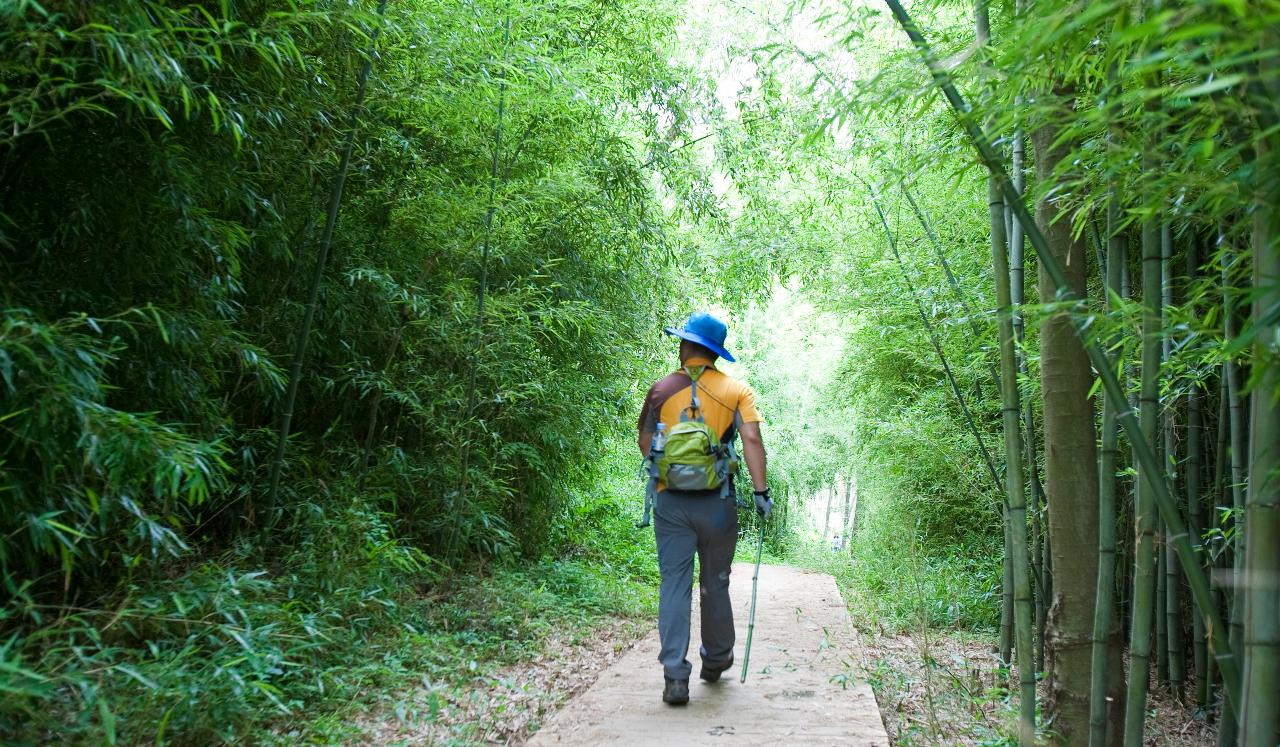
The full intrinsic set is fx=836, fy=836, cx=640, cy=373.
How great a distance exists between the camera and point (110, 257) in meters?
2.71

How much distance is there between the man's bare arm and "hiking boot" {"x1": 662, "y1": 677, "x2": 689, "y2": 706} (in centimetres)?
84

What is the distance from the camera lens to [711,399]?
11.6ft

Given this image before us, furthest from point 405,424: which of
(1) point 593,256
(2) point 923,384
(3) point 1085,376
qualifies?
(2) point 923,384

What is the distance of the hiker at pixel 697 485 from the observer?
338 cm

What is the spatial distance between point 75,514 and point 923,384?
701cm

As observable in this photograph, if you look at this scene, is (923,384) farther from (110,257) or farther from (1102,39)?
(110,257)

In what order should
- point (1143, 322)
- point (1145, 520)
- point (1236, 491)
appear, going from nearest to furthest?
1. point (1143, 322)
2. point (1145, 520)
3. point (1236, 491)

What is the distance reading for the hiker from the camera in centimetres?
338

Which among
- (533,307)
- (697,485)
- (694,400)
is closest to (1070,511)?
(697,485)

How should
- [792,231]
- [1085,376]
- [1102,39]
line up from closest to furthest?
[1102,39]
[1085,376]
[792,231]

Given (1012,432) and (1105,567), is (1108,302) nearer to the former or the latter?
(1012,432)

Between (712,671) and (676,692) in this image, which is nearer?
(676,692)

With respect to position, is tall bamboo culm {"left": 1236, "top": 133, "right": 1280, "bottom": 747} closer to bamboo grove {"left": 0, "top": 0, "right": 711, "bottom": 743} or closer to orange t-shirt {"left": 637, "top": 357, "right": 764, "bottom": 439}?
orange t-shirt {"left": 637, "top": 357, "right": 764, "bottom": 439}

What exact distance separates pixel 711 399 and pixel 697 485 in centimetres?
38
